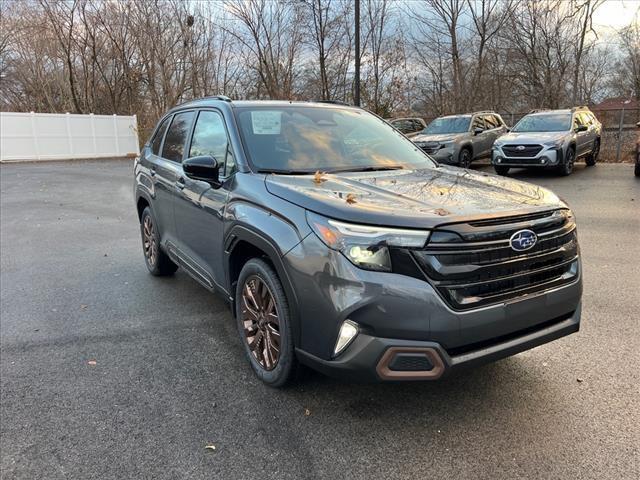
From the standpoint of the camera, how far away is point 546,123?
46.3ft

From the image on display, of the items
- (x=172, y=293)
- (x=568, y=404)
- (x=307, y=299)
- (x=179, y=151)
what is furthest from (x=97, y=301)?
(x=568, y=404)

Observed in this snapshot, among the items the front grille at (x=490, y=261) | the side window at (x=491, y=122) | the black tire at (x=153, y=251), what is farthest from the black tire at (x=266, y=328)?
the side window at (x=491, y=122)

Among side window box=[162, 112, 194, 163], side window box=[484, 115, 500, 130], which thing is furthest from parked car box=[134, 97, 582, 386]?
side window box=[484, 115, 500, 130]

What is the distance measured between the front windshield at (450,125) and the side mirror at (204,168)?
13.0 meters

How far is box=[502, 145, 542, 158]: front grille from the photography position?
13.0 m

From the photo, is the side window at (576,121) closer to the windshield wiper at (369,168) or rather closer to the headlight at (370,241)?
the windshield wiper at (369,168)

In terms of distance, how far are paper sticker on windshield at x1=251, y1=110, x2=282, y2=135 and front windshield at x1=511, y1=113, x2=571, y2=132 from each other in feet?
39.8

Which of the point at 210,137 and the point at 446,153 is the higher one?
the point at 210,137

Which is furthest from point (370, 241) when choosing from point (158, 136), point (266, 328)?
point (158, 136)

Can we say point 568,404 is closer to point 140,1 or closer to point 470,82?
point 470,82

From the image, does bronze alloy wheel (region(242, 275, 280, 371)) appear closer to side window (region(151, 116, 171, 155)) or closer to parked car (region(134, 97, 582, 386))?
parked car (region(134, 97, 582, 386))

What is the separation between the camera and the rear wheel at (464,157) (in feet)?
47.5

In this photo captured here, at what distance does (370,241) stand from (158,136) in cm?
381

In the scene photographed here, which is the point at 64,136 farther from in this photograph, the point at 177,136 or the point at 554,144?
the point at 177,136
